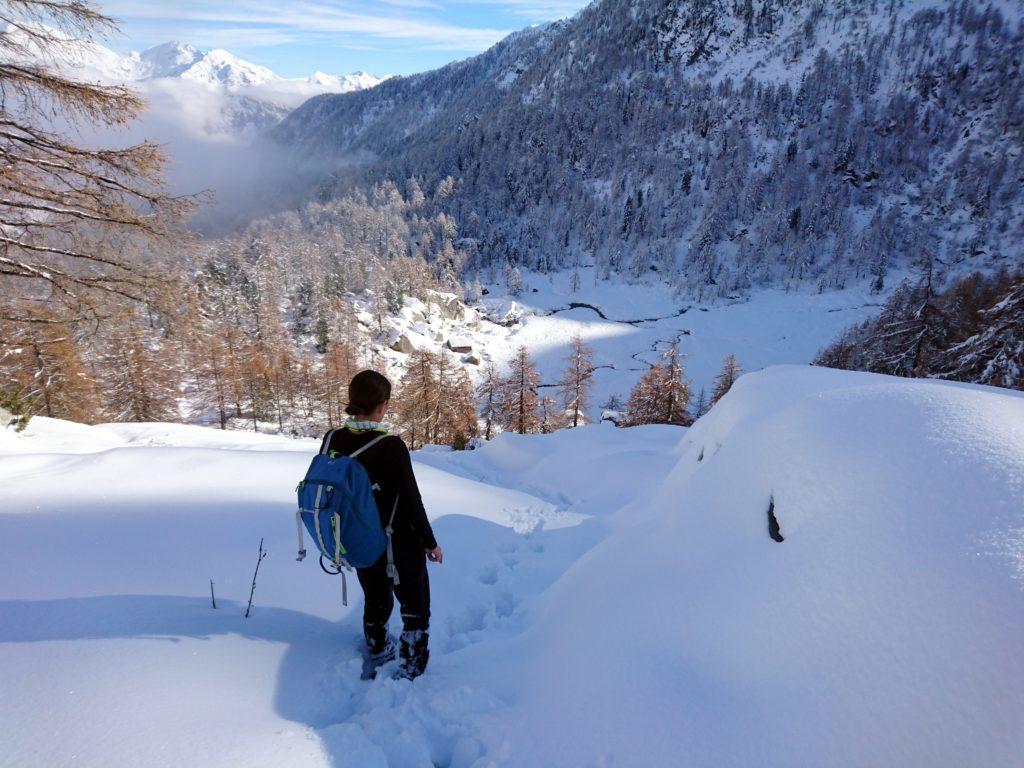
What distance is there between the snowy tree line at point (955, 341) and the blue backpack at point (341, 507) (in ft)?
51.6

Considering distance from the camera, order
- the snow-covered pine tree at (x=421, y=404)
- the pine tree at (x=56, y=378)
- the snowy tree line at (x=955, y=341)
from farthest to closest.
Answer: the snow-covered pine tree at (x=421, y=404) < the pine tree at (x=56, y=378) < the snowy tree line at (x=955, y=341)

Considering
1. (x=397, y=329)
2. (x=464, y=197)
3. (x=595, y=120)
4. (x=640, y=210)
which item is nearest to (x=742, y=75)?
(x=595, y=120)

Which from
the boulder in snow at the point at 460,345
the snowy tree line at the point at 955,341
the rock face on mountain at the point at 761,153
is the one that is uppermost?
the rock face on mountain at the point at 761,153

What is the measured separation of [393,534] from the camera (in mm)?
2996

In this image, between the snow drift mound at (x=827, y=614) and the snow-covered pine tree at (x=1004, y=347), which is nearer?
the snow drift mound at (x=827, y=614)

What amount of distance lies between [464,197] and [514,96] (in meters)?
62.7

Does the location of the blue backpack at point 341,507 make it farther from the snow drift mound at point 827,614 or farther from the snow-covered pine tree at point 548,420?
the snow-covered pine tree at point 548,420

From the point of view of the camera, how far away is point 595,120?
14275 cm

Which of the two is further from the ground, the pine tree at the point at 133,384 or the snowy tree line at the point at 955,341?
the snowy tree line at the point at 955,341

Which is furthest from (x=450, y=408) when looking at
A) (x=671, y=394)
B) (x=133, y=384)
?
(x=133, y=384)

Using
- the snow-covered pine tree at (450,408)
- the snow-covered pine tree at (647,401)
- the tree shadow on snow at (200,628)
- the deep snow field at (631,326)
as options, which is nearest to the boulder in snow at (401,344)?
the deep snow field at (631,326)

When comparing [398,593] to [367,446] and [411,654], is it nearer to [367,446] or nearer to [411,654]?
[411,654]

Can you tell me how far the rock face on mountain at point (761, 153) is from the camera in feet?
352

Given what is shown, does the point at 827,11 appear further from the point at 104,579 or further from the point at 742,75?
the point at 104,579
